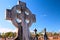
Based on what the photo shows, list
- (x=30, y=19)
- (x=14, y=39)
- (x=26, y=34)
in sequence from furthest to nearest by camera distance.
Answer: (x=30, y=19), (x=26, y=34), (x=14, y=39)

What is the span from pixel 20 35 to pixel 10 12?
107 cm

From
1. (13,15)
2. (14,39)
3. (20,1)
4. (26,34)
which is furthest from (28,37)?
(20,1)

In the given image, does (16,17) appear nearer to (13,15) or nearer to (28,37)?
(13,15)

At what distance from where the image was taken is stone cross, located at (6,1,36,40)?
6.60m

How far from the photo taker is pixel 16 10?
22.5 ft

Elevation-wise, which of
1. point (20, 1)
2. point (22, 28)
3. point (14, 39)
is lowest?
point (14, 39)

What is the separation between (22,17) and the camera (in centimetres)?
696

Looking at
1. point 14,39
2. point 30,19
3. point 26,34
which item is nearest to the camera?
point 14,39

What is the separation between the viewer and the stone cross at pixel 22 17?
6.60 meters

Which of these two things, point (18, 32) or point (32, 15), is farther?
point (32, 15)

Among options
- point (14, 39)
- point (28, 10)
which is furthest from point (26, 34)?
point (28, 10)

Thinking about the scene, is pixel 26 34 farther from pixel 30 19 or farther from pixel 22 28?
pixel 30 19

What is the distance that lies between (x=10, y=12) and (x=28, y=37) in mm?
1375

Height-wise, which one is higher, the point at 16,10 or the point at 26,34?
the point at 16,10
